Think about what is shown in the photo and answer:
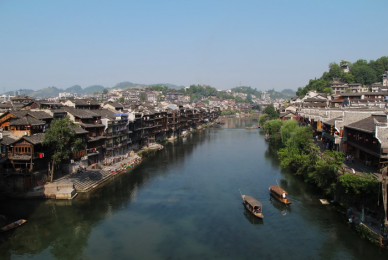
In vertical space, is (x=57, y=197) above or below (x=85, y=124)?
below

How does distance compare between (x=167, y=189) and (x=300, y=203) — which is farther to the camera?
(x=167, y=189)

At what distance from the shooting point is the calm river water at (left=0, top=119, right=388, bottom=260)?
16.4 meters

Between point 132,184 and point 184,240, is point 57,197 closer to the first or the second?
point 132,184

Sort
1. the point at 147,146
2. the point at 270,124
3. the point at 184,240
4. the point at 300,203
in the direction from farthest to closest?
the point at 270,124 → the point at 147,146 → the point at 300,203 → the point at 184,240

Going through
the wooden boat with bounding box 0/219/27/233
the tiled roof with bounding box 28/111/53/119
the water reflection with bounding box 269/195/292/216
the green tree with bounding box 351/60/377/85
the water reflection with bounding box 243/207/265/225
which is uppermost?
the green tree with bounding box 351/60/377/85

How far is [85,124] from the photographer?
30797 millimetres

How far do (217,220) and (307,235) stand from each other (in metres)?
5.58

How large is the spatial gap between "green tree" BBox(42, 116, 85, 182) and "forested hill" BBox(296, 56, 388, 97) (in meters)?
64.7

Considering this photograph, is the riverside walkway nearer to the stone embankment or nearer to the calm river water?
the calm river water

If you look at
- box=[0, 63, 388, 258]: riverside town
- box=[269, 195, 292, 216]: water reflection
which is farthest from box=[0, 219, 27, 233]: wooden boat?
box=[269, 195, 292, 216]: water reflection

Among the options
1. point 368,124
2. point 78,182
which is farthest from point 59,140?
point 368,124

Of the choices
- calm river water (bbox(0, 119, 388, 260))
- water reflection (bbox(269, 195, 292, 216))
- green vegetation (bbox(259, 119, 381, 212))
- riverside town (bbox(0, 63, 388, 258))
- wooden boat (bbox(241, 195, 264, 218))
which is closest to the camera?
calm river water (bbox(0, 119, 388, 260))

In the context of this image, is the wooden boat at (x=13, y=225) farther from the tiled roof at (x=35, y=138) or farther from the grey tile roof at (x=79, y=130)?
the grey tile roof at (x=79, y=130)

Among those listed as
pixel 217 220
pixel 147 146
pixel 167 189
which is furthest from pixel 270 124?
pixel 217 220
